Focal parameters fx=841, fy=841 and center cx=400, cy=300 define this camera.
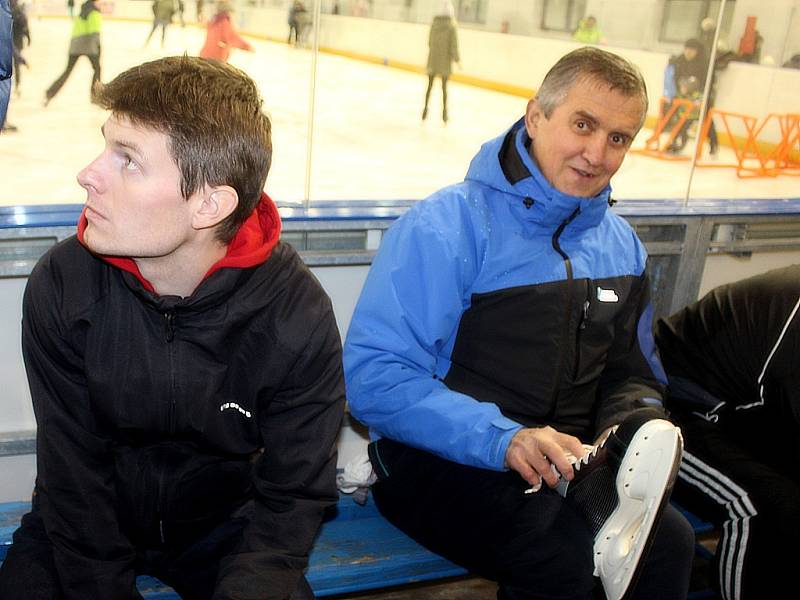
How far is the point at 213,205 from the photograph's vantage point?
52.7 inches

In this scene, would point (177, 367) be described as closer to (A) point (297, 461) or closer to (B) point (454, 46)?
(A) point (297, 461)

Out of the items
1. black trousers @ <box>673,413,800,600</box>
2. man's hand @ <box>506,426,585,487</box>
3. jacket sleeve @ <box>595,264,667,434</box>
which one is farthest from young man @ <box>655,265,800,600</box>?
man's hand @ <box>506,426,585,487</box>

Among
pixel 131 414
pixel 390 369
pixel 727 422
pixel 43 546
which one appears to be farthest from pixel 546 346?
pixel 43 546

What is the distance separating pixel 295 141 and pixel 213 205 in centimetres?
188

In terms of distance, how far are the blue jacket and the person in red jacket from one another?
1.96 meters

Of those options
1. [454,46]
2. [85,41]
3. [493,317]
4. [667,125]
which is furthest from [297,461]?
[667,125]

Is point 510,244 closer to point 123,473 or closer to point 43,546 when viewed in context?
point 123,473

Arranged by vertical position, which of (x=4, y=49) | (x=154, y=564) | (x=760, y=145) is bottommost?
(x=154, y=564)

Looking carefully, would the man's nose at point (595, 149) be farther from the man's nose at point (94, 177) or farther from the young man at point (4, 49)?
the young man at point (4, 49)

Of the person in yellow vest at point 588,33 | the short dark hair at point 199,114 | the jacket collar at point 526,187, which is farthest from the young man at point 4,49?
the person in yellow vest at point 588,33

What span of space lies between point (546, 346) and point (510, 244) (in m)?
0.23

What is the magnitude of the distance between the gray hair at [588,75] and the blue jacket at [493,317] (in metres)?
0.10

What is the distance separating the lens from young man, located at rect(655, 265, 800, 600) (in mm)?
1871

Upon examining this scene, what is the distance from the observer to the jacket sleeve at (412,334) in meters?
1.66
